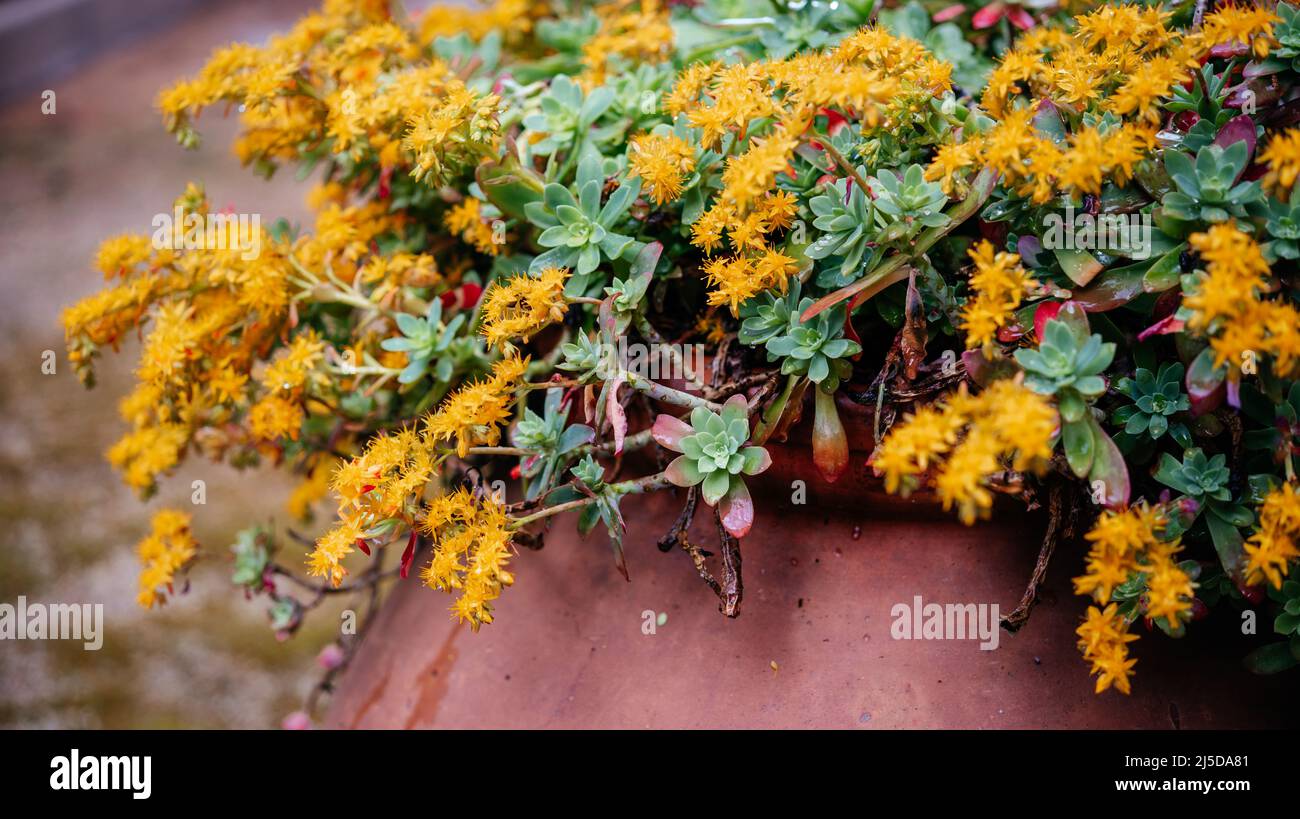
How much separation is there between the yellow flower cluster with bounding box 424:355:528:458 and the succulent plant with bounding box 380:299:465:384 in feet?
0.32

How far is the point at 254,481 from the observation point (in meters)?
2.49

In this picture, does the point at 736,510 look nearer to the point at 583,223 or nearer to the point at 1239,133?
the point at 583,223

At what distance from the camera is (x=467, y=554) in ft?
3.08

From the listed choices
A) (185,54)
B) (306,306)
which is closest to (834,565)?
(306,306)

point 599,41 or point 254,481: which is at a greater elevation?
point 599,41

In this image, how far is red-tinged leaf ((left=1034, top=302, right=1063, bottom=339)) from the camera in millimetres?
858

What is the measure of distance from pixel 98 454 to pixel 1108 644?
7.87 ft

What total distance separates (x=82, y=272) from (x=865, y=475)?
2800mm

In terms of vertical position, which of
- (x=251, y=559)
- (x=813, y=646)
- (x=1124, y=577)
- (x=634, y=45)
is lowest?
(x=251, y=559)

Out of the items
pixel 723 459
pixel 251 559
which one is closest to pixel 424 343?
pixel 723 459

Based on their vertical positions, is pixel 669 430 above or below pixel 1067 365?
below

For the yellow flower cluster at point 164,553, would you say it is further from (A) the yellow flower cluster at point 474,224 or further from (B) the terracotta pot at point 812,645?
(A) the yellow flower cluster at point 474,224

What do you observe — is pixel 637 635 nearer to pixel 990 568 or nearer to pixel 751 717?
pixel 751 717

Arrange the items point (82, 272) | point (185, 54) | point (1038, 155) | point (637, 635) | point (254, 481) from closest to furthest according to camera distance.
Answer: point (1038, 155)
point (637, 635)
point (254, 481)
point (82, 272)
point (185, 54)
